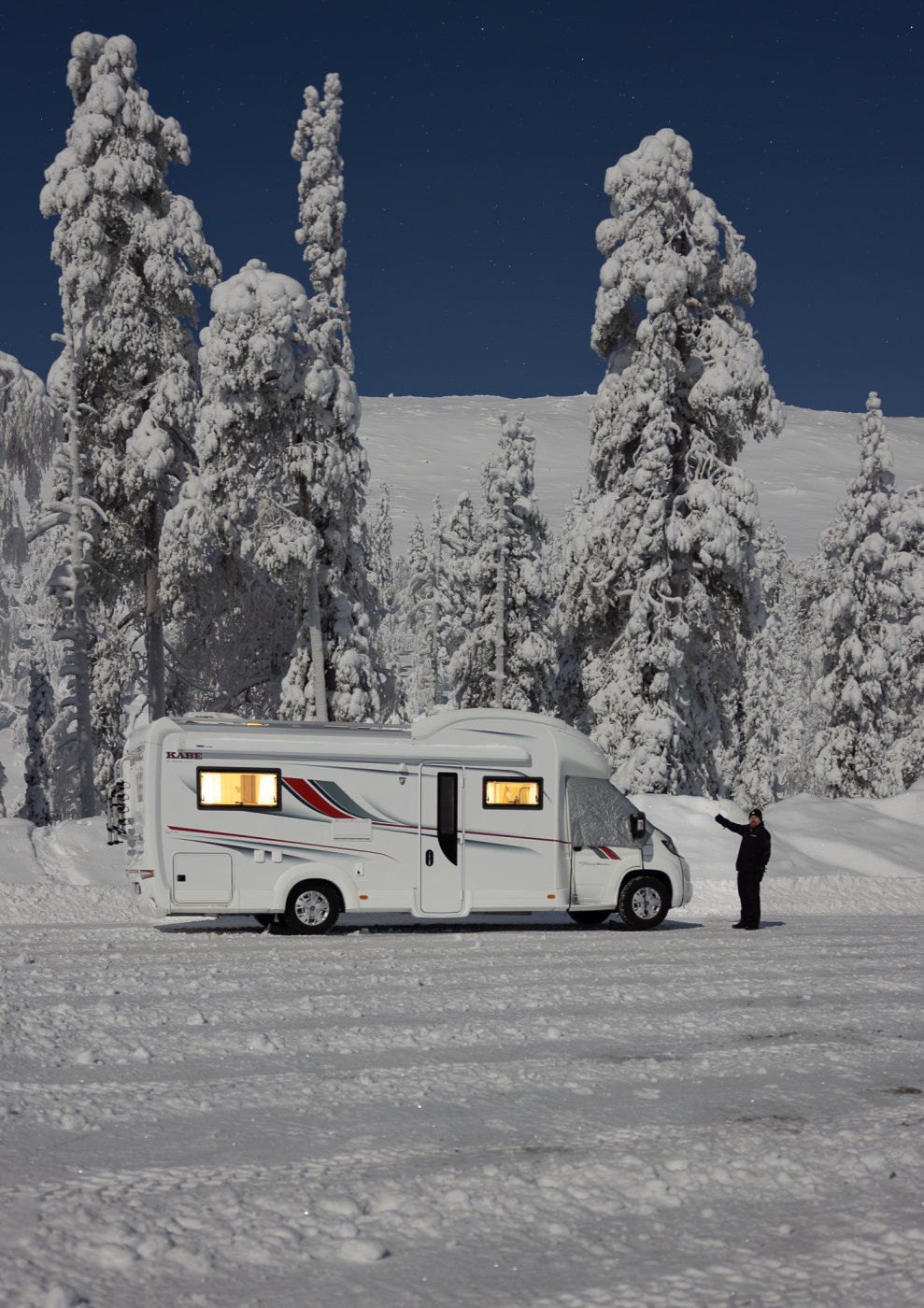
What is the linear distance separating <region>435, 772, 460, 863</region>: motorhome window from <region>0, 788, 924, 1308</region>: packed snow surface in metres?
2.96

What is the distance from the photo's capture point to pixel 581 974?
37.0 ft

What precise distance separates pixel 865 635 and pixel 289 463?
18.5 m

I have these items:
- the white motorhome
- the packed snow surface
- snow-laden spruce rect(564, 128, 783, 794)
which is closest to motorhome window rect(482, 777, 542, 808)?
the white motorhome

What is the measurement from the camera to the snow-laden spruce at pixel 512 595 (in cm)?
3775

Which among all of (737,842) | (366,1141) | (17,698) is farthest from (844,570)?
(17,698)

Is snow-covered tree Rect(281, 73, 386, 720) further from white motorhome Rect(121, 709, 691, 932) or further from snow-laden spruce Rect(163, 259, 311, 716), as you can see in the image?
white motorhome Rect(121, 709, 691, 932)

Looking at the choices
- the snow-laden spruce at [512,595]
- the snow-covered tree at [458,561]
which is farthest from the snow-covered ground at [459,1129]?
the snow-covered tree at [458,561]

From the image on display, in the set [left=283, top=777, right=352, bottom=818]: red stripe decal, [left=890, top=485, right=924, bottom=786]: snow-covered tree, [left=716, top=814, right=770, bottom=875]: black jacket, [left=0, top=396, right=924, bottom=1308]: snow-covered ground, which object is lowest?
[left=0, top=396, right=924, bottom=1308]: snow-covered ground

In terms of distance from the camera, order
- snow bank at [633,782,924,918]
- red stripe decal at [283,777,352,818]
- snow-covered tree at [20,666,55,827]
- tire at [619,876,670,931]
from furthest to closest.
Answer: snow-covered tree at [20,666,55,827] → snow bank at [633,782,924,918] → tire at [619,876,670,931] → red stripe decal at [283,777,352,818]

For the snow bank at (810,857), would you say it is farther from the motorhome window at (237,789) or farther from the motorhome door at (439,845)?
the motorhome window at (237,789)

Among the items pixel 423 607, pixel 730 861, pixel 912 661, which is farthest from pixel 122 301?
pixel 423 607

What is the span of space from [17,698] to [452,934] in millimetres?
109995

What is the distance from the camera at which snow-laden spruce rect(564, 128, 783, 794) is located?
26.1 m

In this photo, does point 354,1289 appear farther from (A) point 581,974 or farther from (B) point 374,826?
(B) point 374,826
